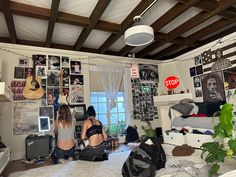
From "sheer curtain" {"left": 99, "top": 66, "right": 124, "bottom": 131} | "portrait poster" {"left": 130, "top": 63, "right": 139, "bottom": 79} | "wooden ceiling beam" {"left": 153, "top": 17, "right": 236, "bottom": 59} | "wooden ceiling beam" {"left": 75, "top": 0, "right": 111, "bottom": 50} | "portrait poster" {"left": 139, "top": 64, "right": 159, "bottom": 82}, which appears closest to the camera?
"wooden ceiling beam" {"left": 75, "top": 0, "right": 111, "bottom": 50}

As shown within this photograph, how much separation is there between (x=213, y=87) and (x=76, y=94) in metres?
3.32

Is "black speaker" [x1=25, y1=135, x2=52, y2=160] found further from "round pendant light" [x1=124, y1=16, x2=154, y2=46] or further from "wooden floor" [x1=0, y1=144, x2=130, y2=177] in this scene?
"round pendant light" [x1=124, y1=16, x2=154, y2=46]

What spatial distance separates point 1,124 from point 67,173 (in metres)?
2.07

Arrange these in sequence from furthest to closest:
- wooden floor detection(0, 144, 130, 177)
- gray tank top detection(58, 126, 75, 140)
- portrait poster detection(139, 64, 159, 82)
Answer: portrait poster detection(139, 64, 159, 82)
gray tank top detection(58, 126, 75, 140)
wooden floor detection(0, 144, 130, 177)

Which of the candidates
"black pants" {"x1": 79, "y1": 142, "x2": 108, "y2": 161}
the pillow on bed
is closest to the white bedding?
"black pants" {"x1": 79, "y1": 142, "x2": 108, "y2": 161}

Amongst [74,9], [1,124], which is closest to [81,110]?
[1,124]

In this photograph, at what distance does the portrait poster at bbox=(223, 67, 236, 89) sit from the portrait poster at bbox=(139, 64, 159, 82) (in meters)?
2.00

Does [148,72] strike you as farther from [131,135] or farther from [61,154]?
[61,154]

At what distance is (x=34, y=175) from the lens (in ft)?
8.60

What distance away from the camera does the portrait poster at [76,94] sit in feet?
14.6

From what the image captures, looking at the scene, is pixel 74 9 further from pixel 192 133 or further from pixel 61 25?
pixel 192 133

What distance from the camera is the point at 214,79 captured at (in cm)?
438

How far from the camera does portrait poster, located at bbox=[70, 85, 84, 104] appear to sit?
175 inches

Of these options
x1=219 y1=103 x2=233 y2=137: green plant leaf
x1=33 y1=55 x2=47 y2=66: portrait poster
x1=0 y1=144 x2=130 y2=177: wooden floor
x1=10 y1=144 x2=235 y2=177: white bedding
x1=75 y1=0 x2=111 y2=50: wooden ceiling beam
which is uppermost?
x1=75 y1=0 x2=111 y2=50: wooden ceiling beam
